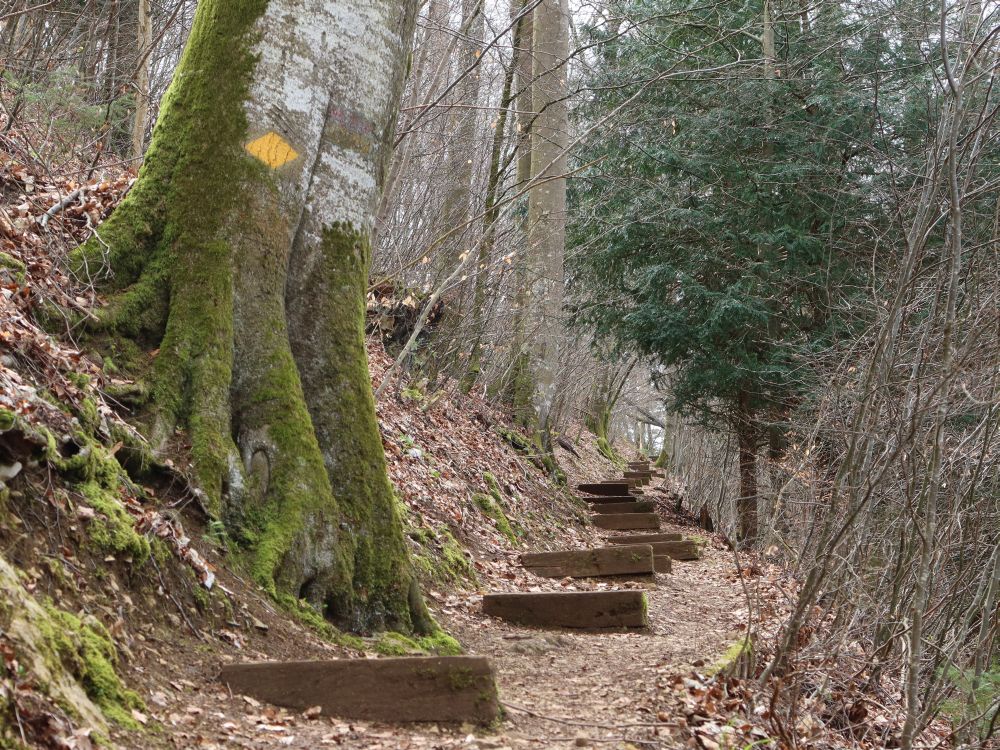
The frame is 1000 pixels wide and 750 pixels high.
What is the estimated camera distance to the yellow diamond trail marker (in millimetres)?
4969

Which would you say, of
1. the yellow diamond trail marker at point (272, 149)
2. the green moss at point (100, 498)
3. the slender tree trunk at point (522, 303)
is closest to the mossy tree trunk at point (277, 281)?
the yellow diamond trail marker at point (272, 149)

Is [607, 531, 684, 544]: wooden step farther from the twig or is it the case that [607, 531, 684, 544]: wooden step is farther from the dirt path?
the twig

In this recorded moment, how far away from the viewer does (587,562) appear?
27.0ft

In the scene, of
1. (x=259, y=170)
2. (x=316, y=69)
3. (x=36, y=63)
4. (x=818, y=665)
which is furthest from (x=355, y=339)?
(x=36, y=63)

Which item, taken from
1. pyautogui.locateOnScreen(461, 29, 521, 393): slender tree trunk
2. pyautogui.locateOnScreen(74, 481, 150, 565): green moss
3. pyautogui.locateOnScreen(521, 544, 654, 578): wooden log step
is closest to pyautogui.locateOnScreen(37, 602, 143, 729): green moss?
pyautogui.locateOnScreen(74, 481, 150, 565): green moss

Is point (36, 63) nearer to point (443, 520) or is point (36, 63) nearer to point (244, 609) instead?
point (443, 520)

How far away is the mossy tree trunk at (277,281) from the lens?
4582mm

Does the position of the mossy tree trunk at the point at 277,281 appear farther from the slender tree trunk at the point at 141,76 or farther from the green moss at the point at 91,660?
the slender tree trunk at the point at 141,76

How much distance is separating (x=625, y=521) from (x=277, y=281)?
31.5ft

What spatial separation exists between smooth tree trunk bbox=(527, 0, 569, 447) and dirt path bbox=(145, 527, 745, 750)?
6280 millimetres

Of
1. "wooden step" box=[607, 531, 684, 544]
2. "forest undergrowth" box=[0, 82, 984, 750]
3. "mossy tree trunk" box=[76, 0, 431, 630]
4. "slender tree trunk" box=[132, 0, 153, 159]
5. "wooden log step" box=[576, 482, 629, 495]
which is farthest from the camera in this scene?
"wooden log step" box=[576, 482, 629, 495]

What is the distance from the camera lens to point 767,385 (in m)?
13.4

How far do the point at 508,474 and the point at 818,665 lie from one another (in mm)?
6796

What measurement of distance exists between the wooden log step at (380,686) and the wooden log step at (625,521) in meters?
9.69
